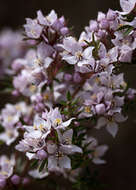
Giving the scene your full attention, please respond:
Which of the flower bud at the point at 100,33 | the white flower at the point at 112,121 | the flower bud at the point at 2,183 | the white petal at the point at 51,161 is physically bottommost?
the flower bud at the point at 2,183

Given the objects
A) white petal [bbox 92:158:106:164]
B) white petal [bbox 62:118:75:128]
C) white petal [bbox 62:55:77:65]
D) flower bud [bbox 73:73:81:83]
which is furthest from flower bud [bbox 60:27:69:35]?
white petal [bbox 92:158:106:164]

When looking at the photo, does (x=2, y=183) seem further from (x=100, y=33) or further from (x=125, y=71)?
(x=125, y=71)

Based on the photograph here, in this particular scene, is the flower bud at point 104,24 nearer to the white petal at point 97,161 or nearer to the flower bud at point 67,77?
the flower bud at point 67,77

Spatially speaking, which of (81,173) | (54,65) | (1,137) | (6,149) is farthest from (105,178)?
(54,65)

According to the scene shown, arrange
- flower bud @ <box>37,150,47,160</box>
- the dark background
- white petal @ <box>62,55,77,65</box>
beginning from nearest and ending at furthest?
1. flower bud @ <box>37,150,47,160</box>
2. white petal @ <box>62,55,77,65</box>
3. the dark background

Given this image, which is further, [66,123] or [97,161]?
[97,161]

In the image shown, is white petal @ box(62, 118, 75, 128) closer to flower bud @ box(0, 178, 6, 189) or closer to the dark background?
flower bud @ box(0, 178, 6, 189)

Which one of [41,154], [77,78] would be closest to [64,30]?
[77,78]

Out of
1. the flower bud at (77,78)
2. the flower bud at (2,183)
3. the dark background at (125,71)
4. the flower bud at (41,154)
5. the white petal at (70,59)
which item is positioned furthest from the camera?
the dark background at (125,71)

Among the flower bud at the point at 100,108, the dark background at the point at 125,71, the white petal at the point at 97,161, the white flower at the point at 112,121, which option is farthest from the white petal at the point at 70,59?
the dark background at the point at 125,71
